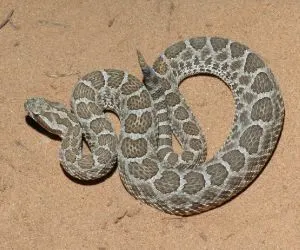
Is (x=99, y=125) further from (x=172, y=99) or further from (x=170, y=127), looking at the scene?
(x=172, y=99)

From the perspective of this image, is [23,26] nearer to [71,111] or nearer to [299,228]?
[71,111]

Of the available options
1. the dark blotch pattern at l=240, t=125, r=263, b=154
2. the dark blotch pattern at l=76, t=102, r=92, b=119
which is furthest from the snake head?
the dark blotch pattern at l=240, t=125, r=263, b=154

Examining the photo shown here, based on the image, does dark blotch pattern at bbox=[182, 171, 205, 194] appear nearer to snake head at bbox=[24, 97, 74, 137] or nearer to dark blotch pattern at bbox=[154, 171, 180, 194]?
dark blotch pattern at bbox=[154, 171, 180, 194]

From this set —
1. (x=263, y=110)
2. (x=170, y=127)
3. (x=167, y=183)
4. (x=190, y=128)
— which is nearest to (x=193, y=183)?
(x=167, y=183)

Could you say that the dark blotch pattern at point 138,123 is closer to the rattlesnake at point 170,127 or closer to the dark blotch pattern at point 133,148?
the rattlesnake at point 170,127

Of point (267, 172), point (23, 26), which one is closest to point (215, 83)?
point (267, 172)

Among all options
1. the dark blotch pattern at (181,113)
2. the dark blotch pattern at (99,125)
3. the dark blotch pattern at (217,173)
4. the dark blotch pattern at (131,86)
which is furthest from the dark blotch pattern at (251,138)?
the dark blotch pattern at (99,125)
